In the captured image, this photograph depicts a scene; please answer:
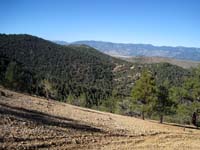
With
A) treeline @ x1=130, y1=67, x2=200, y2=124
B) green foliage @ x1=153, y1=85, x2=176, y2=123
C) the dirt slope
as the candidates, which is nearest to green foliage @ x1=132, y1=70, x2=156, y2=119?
treeline @ x1=130, y1=67, x2=200, y2=124

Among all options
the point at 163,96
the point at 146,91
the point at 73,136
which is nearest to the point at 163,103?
the point at 163,96

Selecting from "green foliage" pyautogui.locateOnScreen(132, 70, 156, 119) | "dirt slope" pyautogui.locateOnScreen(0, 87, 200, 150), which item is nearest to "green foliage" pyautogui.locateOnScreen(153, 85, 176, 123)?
"green foliage" pyautogui.locateOnScreen(132, 70, 156, 119)

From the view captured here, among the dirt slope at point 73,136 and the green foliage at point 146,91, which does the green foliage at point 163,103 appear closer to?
the green foliage at point 146,91

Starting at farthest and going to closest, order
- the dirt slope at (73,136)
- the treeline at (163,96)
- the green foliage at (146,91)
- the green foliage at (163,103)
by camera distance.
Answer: the green foliage at (163,103)
the green foliage at (146,91)
the treeline at (163,96)
the dirt slope at (73,136)

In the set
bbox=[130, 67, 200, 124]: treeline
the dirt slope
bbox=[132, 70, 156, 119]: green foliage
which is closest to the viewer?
the dirt slope

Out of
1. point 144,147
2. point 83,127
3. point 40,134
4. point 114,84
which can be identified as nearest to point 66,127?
point 83,127

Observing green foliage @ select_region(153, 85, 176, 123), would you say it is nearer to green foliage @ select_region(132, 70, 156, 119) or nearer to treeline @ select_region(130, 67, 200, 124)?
treeline @ select_region(130, 67, 200, 124)

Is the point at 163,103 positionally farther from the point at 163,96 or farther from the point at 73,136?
the point at 73,136

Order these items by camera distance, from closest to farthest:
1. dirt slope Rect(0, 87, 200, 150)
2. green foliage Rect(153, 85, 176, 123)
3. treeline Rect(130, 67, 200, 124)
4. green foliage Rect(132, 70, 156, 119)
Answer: dirt slope Rect(0, 87, 200, 150), treeline Rect(130, 67, 200, 124), green foliage Rect(132, 70, 156, 119), green foliage Rect(153, 85, 176, 123)

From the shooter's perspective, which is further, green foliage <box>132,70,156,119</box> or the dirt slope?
green foliage <box>132,70,156,119</box>

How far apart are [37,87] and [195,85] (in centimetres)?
6435

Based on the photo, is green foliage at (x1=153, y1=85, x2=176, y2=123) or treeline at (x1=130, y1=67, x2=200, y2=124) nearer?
treeline at (x1=130, y1=67, x2=200, y2=124)

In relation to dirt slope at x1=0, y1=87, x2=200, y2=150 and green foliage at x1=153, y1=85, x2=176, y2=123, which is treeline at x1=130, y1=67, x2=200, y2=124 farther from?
dirt slope at x1=0, y1=87, x2=200, y2=150

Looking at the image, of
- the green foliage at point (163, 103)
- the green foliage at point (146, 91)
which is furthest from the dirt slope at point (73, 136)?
the green foliage at point (163, 103)
